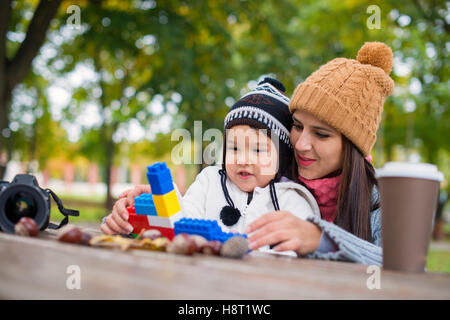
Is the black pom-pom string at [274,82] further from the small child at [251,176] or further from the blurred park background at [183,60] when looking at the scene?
the blurred park background at [183,60]

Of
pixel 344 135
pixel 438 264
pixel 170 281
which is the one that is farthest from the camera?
pixel 438 264

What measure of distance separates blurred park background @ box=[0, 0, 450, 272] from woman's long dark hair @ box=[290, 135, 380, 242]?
9.30ft

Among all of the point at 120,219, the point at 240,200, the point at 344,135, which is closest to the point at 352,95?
the point at 344,135

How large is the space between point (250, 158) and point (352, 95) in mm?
472

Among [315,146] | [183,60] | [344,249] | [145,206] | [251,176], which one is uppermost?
[183,60]

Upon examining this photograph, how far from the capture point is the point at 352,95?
176 centimetres

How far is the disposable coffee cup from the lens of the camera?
0.95 m

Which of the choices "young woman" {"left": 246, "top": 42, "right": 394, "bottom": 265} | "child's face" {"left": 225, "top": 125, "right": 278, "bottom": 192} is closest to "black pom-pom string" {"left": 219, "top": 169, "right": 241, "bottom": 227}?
"child's face" {"left": 225, "top": 125, "right": 278, "bottom": 192}

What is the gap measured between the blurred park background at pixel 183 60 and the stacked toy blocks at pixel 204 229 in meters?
3.42

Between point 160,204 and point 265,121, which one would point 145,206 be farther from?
point 265,121

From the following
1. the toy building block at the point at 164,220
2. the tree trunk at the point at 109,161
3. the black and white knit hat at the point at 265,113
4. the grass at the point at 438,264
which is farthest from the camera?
the tree trunk at the point at 109,161

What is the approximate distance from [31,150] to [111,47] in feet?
27.3

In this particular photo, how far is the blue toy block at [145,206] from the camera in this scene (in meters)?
1.42

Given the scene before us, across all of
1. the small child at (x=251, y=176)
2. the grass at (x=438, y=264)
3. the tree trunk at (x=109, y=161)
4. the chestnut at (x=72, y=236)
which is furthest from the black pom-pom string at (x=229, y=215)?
the tree trunk at (x=109, y=161)
